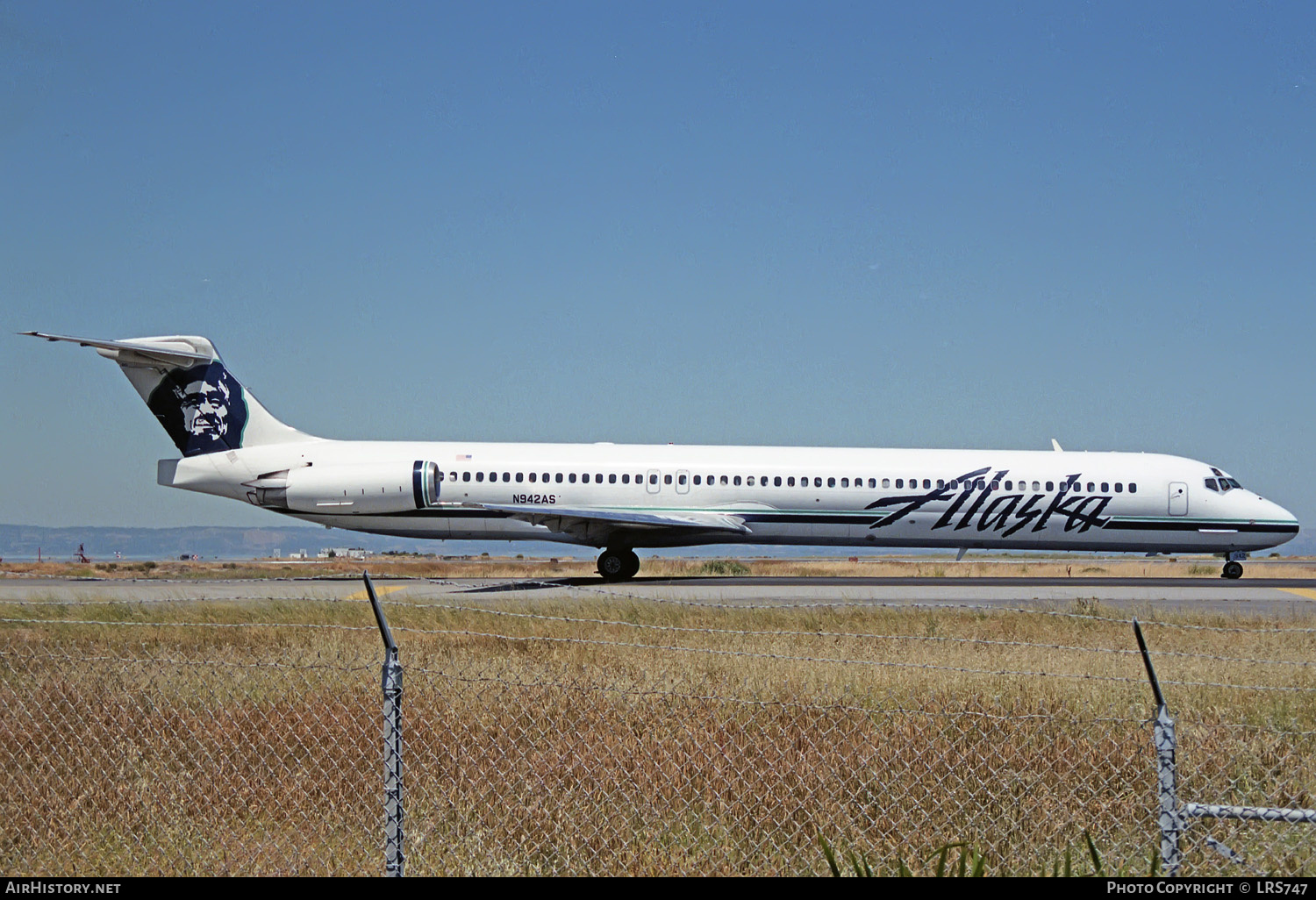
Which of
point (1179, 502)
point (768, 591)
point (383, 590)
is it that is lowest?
point (383, 590)

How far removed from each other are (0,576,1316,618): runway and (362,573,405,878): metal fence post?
39.9ft

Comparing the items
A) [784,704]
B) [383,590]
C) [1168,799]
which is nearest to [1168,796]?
[1168,799]

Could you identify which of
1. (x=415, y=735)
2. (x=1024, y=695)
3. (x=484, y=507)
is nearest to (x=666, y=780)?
(x=415, y=735)

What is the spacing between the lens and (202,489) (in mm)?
28172

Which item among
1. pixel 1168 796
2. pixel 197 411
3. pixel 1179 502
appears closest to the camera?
pixel 1168 796

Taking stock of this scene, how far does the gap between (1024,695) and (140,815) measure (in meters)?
6.92

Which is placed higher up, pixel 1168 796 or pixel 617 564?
pixel 1168 796

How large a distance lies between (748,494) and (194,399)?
13925mm

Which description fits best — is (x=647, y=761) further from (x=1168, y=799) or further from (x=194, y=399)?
(x=194, y=399)

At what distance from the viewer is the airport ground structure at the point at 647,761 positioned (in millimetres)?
6375

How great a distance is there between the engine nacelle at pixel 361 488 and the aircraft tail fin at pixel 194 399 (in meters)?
2.11

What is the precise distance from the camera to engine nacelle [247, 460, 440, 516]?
2617cm

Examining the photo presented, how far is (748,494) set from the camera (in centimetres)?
2681
